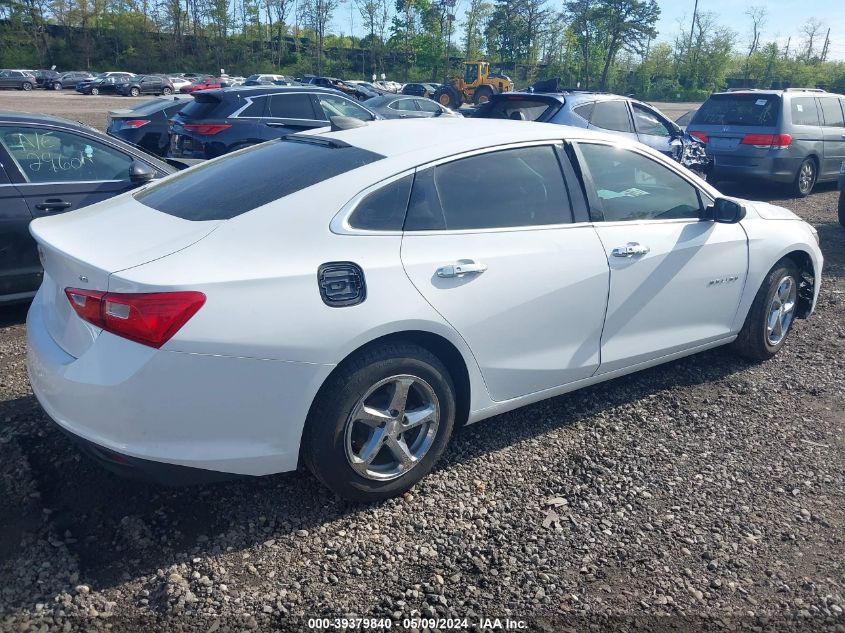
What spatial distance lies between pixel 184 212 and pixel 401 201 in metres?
0.94

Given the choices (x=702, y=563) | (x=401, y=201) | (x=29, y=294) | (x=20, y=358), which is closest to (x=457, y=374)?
(x=401, y=201)

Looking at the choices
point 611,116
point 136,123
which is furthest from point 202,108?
point 611,116

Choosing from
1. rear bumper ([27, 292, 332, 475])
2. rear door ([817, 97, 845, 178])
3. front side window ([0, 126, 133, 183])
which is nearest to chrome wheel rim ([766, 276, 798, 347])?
rear bumper ([27, 292, 332, 475])

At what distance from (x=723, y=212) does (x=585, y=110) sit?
5.54 metres

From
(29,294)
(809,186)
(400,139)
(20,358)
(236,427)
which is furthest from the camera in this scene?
(809,186)

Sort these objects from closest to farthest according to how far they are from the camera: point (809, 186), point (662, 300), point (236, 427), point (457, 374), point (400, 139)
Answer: point (236, 427) → point (457, 374) → point (400, 139) → point (662, 300) → point (809, 186)

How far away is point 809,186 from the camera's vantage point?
12062 millimetres

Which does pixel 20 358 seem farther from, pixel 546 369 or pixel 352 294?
pixel 546 369

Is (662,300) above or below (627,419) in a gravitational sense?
above

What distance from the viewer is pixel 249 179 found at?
334 centimetres

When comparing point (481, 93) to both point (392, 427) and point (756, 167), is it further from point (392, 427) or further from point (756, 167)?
point (392, 427)

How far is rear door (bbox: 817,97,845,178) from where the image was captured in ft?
39.7

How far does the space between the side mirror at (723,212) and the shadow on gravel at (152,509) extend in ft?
5.55

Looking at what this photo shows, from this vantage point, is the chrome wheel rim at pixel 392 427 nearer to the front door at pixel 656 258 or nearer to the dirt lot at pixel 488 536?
the dirt lot at pixel 488 536
